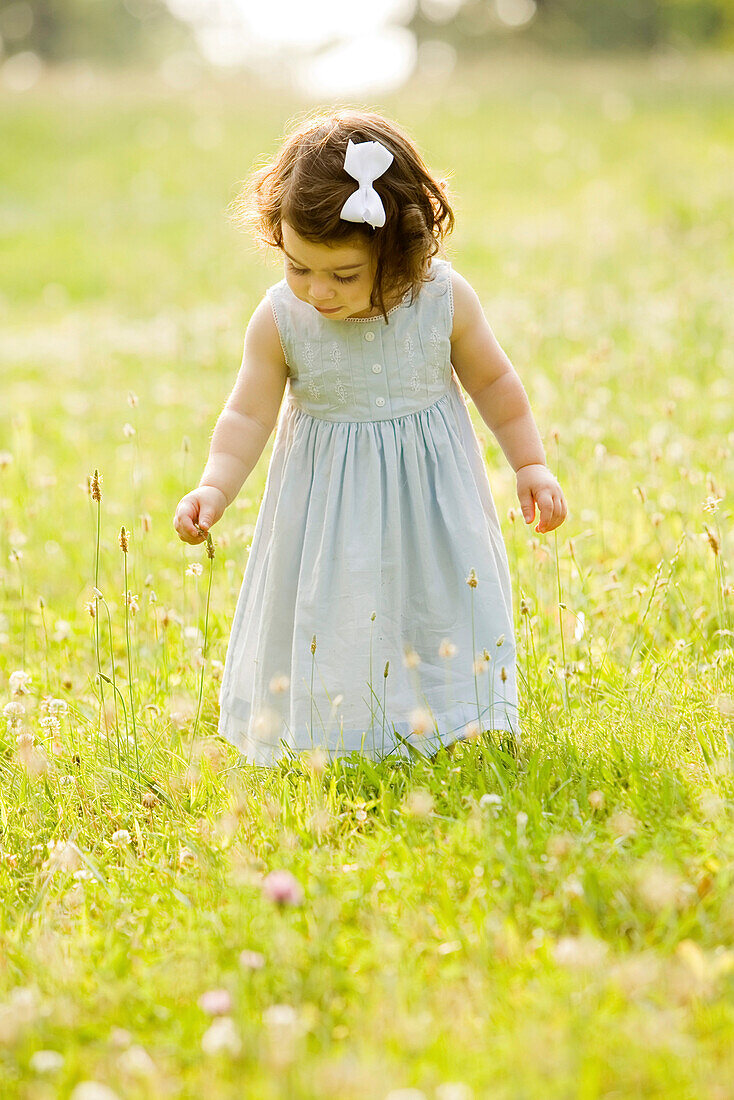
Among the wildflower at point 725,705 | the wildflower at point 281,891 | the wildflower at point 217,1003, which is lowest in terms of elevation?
the wildflower at point 217,1003

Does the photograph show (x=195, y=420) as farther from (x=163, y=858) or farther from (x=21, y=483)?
(x=163, y=858)

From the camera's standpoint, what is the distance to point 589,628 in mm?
3482

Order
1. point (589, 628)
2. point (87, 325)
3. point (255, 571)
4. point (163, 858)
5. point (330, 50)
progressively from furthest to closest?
point (330, 50), point (87, 325), point (589, 628), point (255, 571), point (163, 858)

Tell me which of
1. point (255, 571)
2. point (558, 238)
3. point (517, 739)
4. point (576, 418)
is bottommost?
point (517, 739)

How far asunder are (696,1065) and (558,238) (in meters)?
10.4

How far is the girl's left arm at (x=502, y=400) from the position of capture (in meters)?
3.00

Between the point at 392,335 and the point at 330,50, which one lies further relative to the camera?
the point at 330,50

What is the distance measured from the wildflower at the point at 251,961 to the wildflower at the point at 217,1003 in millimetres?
80

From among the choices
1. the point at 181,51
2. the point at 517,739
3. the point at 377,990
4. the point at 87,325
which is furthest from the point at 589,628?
the point at 181,51

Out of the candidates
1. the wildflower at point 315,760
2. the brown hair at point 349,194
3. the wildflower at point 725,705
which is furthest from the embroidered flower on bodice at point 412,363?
the wildflower at point 725,705

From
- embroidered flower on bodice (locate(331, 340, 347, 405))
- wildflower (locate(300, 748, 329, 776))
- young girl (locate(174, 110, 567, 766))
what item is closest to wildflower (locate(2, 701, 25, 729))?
young girl (locate(174, 110, 567, 766))

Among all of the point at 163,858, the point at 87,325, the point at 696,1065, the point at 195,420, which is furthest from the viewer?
the point at 87,325

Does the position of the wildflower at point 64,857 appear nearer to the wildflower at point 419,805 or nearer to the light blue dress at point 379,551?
the light blue dress at point 379,551

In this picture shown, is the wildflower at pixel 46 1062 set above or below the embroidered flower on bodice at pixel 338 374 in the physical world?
below
